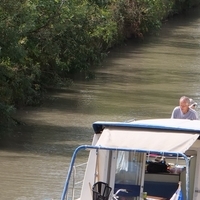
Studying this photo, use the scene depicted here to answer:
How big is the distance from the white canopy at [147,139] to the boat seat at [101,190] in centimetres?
63

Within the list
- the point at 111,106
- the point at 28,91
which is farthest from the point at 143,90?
the point at 28,91

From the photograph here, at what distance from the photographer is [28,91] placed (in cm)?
2578

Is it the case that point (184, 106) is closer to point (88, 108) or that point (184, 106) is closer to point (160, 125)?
point (160, 125)

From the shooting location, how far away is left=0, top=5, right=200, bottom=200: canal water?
62.1 ft

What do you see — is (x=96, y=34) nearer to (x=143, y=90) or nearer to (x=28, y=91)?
(x=143, y=90)

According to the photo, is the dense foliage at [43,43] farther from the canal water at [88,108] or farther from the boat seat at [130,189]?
the boat seat at [130,189]

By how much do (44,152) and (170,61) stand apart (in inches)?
848

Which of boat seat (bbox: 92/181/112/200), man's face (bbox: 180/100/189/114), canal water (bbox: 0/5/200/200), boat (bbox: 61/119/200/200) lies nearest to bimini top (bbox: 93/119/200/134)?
boat (bbox: 61/119/200/200)

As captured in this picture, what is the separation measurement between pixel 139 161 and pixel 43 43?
15.2 meters

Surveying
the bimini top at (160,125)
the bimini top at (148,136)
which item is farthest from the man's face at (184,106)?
the bimini top at (148,136)

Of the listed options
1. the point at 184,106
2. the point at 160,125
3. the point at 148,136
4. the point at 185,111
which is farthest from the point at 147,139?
the point at 185,111

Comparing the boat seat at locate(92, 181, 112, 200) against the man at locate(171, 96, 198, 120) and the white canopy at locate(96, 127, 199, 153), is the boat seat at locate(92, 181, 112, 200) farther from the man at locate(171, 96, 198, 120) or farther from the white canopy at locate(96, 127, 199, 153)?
the man at locate(171, 96, 198, 120)

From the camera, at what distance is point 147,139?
11.5 meters

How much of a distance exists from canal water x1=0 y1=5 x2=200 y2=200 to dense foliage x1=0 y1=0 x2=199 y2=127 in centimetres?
81
